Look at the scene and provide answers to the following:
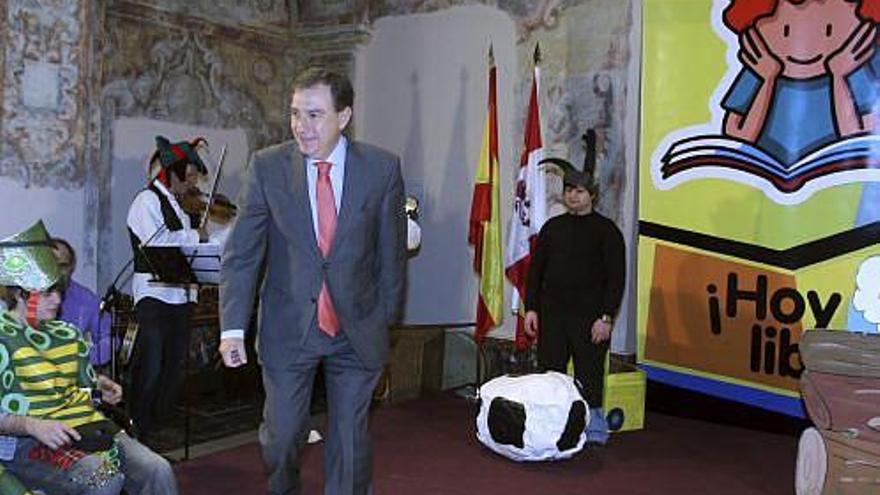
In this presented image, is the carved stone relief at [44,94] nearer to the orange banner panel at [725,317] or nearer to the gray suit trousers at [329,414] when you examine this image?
the gray suit trousers at [329,414]

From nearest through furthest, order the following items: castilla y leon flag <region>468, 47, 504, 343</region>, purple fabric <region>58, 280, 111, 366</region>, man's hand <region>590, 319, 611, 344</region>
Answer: purple fabric <region>58, 280, 111, 366</region> → man's hand <region>590, 319, 611, 344</region> → castilla y leon flag <region>468, 47, 504, 343</region>

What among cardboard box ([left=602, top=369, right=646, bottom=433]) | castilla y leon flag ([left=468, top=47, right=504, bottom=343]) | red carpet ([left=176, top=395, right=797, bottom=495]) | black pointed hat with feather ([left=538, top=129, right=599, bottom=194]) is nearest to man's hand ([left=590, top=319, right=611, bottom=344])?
cardboard box ([left=602, top=369, right=646, bottom=433])

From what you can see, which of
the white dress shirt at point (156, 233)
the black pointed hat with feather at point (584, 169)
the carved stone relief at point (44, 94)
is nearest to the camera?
the white dress shirt at point (156, 233)

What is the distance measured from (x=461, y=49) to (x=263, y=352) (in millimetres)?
4626

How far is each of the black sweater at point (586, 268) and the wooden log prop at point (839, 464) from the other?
1395 millimetres

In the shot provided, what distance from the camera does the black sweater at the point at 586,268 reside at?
17.0 ft

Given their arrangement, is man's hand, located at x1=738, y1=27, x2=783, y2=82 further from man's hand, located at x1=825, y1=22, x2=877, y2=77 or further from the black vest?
the black vest

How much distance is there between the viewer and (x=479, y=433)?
5.17 metres

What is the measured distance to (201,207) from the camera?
5.86 metres

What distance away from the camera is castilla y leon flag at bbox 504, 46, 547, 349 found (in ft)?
20.4

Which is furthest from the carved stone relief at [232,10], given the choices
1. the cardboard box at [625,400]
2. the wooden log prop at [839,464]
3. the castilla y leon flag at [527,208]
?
the wooden log prop at [839,464]

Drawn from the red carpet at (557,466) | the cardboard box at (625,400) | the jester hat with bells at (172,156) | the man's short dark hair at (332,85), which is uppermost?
the man's short dark hair at (332,85)

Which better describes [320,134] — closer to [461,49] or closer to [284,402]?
[284,402]

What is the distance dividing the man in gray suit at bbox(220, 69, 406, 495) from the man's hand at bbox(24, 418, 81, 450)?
0.53 meters
